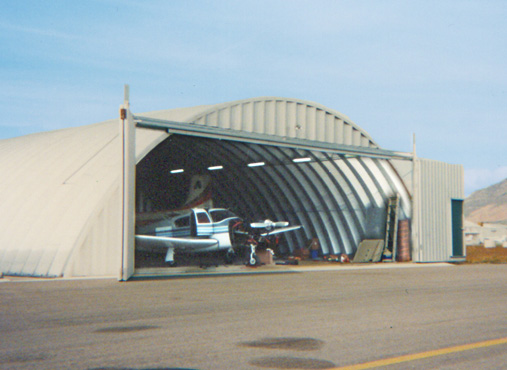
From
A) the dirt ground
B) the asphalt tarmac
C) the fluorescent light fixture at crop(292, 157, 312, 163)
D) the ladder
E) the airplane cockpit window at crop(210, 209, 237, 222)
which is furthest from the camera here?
the dirt ground

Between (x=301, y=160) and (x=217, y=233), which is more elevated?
(x=301, y=160)

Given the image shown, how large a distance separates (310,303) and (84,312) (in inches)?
142

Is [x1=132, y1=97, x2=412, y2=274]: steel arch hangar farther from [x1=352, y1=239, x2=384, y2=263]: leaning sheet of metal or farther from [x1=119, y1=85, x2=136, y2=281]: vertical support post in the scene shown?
[x1=119, y1=85, x2=136, y2=281]: vertical support post

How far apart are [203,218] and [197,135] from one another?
17.7ft

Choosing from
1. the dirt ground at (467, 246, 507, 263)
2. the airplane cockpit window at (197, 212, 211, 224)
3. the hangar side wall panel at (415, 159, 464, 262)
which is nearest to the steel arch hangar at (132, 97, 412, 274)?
the hangar side wall panel at (415, 159, 464, 262)

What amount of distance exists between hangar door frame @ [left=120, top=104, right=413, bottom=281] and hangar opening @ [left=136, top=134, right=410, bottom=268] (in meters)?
0.58

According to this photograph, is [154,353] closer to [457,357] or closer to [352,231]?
[457,357]

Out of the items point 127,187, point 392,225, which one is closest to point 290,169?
point 392,225

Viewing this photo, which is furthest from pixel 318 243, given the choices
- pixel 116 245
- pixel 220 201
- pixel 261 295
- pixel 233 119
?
pixel 261 295

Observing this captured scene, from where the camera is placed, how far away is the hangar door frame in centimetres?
1427

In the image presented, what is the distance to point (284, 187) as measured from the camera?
25438 millimetres

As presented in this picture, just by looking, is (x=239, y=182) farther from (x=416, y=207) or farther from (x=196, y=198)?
(x=416, y=207)

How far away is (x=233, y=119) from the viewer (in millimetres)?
18250

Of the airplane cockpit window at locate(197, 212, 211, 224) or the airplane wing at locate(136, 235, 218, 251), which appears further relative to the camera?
the airplane cockpit window at locate(197, 212, 211, 224)
